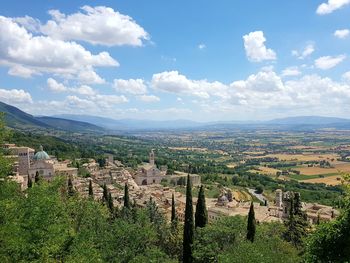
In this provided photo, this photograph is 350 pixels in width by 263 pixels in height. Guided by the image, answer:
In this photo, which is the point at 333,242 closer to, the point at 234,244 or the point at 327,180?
the point at 234,244

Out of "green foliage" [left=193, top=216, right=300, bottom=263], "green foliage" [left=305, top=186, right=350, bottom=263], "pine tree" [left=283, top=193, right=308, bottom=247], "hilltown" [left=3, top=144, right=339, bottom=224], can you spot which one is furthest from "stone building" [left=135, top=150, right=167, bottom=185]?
"green foliage" [left=305, top=186, right=350, bottom=263]

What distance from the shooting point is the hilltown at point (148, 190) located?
68.4 metres

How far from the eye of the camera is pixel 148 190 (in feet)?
308

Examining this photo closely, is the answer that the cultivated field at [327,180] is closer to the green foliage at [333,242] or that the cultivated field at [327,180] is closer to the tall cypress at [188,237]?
the tall cypress at [188,237]

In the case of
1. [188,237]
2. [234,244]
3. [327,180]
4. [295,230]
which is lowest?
[327,180]

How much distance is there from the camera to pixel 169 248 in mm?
43938

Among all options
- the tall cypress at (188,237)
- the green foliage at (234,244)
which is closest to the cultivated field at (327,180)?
the green foliage at (234,244)

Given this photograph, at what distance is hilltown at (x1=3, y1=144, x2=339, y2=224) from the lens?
224ft

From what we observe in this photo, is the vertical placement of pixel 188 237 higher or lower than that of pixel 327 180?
higher

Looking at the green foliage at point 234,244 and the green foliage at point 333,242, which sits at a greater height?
the green foliage at point 333,242

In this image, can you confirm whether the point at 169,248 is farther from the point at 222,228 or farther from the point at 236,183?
the point at 236,183

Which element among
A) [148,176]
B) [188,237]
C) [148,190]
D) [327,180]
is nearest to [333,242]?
[188,237]

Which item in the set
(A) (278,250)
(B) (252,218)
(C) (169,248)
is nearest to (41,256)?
(A) (278,250)

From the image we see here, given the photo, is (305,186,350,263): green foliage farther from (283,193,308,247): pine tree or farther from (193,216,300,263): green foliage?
(283,193,308,247): pine tree
